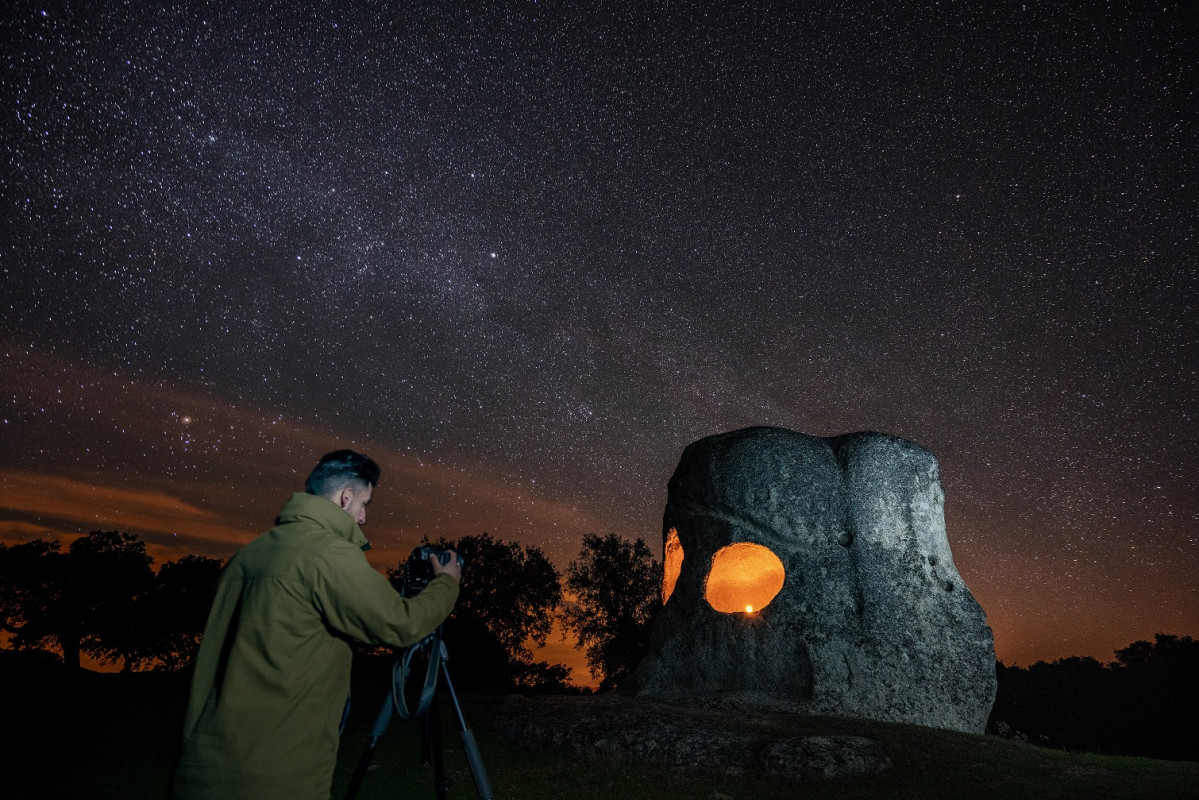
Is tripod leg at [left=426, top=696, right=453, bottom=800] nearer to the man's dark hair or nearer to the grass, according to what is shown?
the man's dark hair

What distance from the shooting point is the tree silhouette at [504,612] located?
31.0m

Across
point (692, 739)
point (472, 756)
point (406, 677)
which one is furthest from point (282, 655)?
point (692, 739)

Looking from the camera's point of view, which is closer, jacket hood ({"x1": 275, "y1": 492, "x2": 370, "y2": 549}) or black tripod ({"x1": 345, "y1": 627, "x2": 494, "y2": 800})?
jacket hood ({"x1": 275, "y1": 492, "x2": 370, "y2": 549})

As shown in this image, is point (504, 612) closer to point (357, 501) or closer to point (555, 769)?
point (555, 769)

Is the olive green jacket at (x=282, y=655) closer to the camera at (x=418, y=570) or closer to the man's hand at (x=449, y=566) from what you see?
the man's hand at (x=449, y=566)

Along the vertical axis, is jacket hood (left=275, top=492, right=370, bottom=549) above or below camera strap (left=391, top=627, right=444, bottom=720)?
above

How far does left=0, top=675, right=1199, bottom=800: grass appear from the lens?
307 inches

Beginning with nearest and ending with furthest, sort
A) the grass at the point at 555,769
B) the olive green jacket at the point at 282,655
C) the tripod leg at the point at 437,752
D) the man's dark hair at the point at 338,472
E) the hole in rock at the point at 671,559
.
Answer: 1. the olive green jacket at the point at 282,655
2. the man's dark hair at the point at 338,472
3. the tripod leg at the point at 437,752
4. the grass at the point at 555,769
5. the hole in rock at the point at 671,559

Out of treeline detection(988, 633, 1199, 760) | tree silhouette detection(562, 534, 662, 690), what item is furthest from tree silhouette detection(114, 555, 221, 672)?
treeline detection(988, 633, 1199, 760)

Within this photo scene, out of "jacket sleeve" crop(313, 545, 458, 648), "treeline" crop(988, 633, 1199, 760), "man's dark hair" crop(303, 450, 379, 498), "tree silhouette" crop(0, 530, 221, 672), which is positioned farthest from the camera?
"tree silhouette" crop(0, 530, 221, 672)

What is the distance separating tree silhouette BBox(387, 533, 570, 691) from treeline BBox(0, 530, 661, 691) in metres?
0.05

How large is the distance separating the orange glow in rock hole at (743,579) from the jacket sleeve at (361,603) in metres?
17.3

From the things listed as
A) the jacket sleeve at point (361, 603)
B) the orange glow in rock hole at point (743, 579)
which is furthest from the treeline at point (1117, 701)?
the jacket sleeve at point (361, 603)

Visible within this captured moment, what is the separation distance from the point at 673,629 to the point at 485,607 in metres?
19.0
